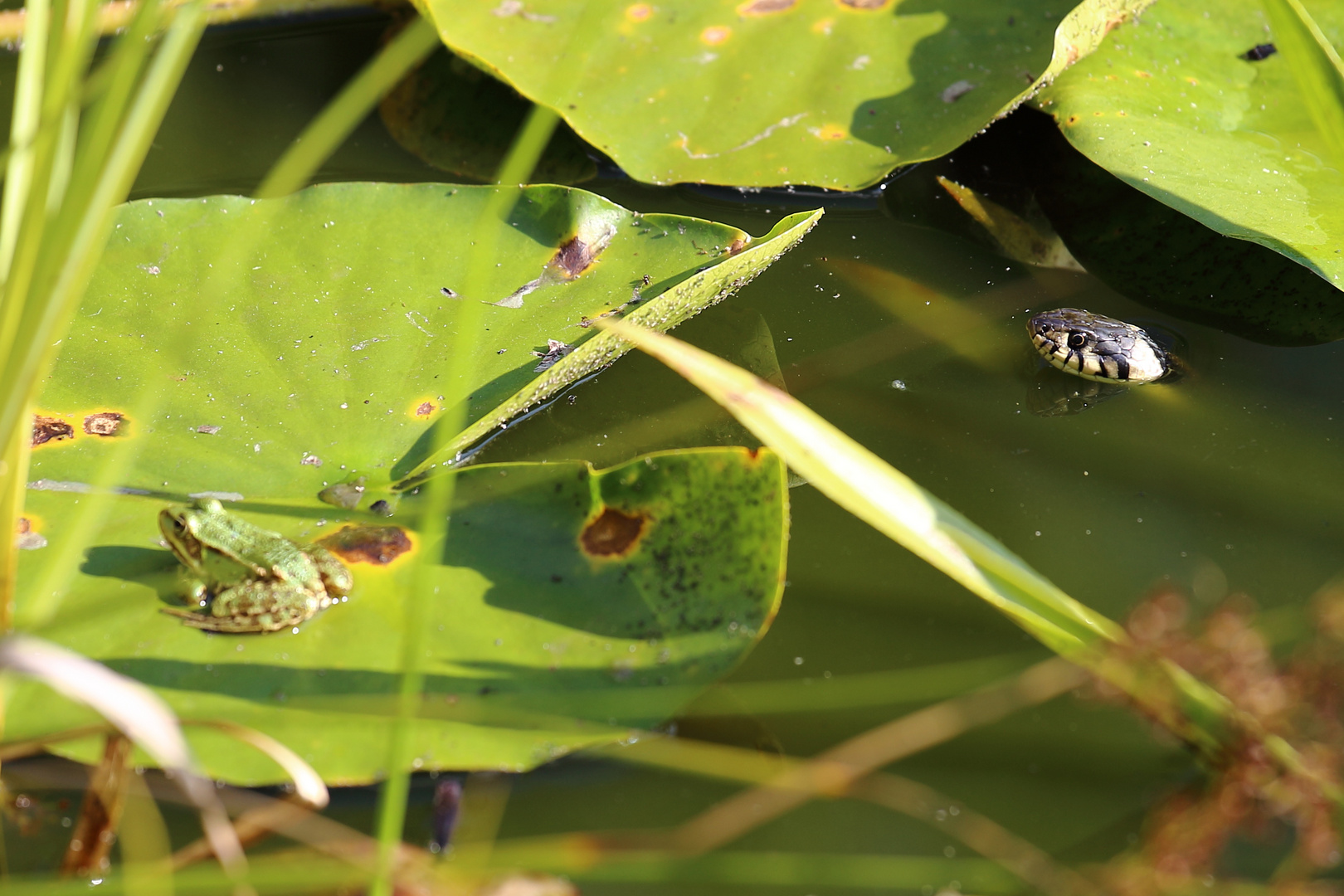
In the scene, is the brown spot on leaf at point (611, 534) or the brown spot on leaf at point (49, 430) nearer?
the brown spot on leaf at point (611, 534)

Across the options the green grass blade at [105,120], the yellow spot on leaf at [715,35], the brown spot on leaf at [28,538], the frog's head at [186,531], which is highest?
the green grass blade at [105,120]

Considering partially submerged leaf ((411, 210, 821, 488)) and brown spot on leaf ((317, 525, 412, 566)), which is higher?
brown spot on leaf ((317, 525, 412, 566))

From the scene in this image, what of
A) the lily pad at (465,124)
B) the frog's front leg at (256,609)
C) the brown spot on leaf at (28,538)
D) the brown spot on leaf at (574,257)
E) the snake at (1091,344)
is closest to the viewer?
the frog's front leg at (256,609)

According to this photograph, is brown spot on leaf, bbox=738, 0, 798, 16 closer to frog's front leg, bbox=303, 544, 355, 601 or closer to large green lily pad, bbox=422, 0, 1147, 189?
large green lily pad, bbox=422, 0, 1147, 189

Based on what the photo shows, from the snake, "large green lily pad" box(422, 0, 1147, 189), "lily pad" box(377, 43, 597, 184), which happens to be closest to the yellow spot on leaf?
"large green lily pad" box(422, 0, 1147, 189)

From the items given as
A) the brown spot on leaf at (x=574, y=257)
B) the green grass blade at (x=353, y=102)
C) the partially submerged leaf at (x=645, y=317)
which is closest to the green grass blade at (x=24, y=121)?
the green grass blade at (x=353, y=102)

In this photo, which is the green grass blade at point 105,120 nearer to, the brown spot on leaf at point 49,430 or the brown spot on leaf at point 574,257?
the brown spot on leaf at point 49,430
